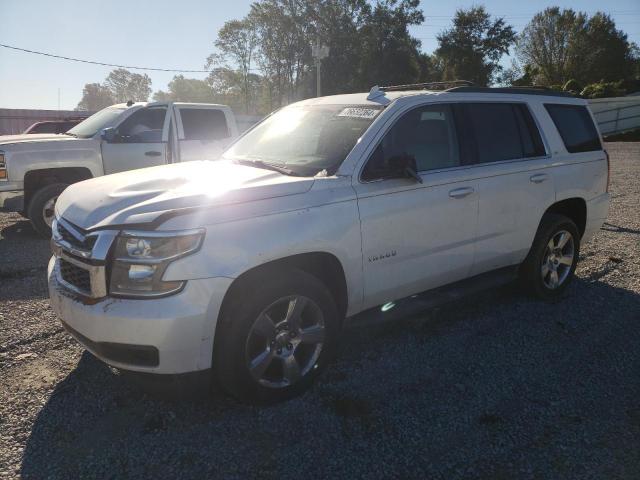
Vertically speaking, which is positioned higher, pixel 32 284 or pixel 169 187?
pixel 169 187

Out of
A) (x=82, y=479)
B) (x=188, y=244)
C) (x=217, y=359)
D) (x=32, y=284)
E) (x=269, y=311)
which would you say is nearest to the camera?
(x=82, y=479)

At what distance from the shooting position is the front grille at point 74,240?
2.66 meters

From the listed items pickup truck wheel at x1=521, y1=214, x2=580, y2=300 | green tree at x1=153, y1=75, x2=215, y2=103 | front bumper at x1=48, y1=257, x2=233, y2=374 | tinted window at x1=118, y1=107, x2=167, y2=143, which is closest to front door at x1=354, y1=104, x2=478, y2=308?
pickup truck wheel at x1=521, y1=214, x2=580, y2=300

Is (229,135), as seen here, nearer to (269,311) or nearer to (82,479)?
(269,311)

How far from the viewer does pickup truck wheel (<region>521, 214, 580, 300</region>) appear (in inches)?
176

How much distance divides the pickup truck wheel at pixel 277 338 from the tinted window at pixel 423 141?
0.95 meters

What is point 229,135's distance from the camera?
8.75 m

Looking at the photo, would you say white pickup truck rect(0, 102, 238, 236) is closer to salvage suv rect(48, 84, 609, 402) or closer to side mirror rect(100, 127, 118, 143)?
side mirror rect(100, 127, 118, 143)

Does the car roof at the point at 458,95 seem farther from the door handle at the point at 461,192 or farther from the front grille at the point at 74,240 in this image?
the front grille at the point at 74,240

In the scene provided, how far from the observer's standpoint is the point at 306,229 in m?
2.86

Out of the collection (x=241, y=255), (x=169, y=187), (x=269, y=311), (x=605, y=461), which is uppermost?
(x=169, y=187)

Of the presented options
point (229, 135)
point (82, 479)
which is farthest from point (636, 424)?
point (229, 135)

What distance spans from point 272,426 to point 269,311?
2.10 feet

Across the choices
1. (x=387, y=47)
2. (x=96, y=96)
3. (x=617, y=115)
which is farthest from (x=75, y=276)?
(x=96, y=96)
